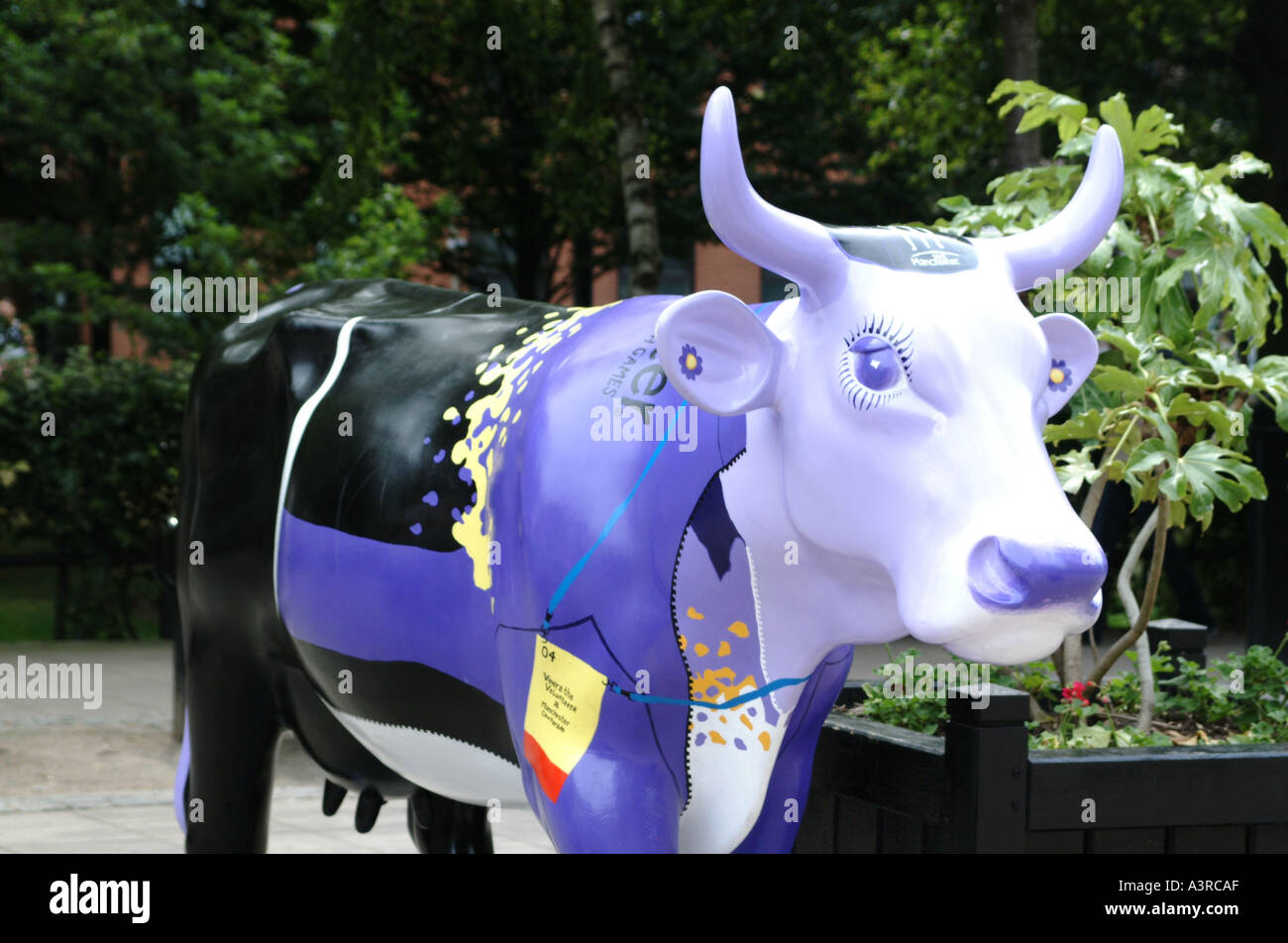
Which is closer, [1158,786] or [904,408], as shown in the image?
[904,408]

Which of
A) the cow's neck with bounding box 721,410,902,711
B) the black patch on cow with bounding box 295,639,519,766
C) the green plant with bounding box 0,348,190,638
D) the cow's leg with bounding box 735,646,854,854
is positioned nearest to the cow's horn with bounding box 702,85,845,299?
the cow's neck with bounding box 721,410,902,711

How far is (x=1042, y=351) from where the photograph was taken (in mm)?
2473

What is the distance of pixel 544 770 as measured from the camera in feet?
8.71

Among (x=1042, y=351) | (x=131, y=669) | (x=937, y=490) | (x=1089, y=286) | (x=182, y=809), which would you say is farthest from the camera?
(x=131, y=669)

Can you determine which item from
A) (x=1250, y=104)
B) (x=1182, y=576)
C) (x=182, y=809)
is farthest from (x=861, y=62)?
(x=182, y=809)

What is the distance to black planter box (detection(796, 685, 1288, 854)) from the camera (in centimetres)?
325

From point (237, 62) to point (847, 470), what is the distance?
13046 mm

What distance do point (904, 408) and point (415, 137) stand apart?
1693 cm

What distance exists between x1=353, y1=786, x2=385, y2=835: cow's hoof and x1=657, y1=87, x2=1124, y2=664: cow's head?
1552 mm

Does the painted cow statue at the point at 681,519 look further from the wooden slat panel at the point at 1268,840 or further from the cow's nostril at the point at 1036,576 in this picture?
the wooden slat panel at the point at 1268,840

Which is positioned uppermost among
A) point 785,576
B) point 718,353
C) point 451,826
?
point 718,353

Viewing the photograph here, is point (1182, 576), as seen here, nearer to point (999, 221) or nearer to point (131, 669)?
point (999, 221)

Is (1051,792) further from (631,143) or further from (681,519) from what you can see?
(631,143)
